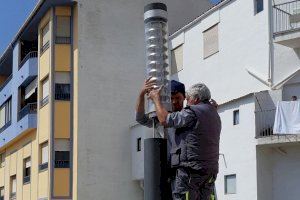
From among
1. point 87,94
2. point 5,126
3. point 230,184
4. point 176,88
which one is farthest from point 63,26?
point 176,88

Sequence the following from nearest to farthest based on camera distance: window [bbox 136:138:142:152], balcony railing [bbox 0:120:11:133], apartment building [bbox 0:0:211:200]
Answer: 1. apartment building [bbox 0:0:211:200]
2. window [bbox 136:138:142:152]
3. balcony railing [bbox 0:120:11:133]

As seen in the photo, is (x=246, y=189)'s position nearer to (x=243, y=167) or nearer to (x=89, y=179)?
(x=243, y=167)

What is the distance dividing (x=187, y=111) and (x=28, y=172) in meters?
36.3

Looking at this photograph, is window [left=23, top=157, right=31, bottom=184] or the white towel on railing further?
window [left=23, top=157, right=31, bottom=184]

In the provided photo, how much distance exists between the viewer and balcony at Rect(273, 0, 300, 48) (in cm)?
2505

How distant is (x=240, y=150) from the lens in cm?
2550

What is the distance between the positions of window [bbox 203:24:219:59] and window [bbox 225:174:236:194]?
6.75 m

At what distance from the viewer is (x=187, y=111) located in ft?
19.9

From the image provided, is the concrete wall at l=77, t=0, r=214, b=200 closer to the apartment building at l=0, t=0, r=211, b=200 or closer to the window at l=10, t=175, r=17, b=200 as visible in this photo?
the apartment building at l=0, t=0, r=211, b=200

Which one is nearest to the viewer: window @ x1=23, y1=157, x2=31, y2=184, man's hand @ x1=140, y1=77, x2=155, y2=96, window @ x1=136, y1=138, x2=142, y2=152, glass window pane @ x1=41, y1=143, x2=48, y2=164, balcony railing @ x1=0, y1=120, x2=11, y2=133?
man's hand @ x1=140, y1=77, x2=155, y2=96

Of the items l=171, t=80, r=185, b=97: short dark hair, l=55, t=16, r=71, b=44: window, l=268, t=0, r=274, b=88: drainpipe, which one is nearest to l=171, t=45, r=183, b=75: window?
l=55, t=16, r=71, b=44: window

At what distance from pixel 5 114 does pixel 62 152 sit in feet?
41.6

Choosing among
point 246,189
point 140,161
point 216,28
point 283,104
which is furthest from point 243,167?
point 140,161

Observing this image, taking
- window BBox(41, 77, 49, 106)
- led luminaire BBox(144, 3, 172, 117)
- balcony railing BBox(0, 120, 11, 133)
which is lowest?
led luminaire BBox(144, 3, 172, 117)
